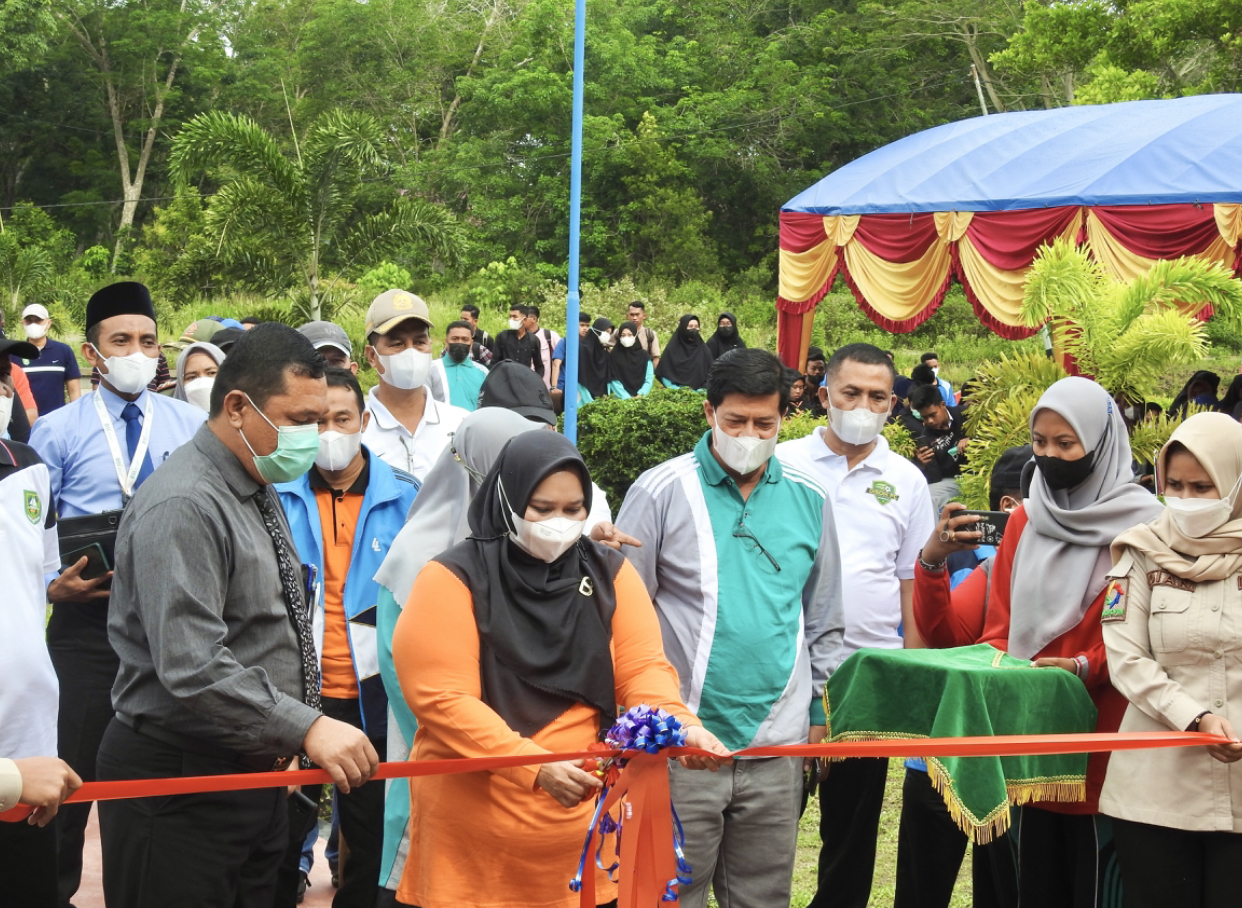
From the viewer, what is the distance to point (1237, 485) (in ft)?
11.8

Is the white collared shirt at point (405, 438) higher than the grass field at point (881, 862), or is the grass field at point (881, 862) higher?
the white collared shirt at point (405, 438)

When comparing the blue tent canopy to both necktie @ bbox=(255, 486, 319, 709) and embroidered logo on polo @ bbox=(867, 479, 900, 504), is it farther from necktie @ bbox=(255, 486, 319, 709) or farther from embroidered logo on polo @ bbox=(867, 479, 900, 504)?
necktie @ bbox=(255, 486, 319, 709)

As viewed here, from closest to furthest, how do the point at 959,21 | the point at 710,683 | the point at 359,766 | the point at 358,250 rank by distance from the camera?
the point at 359,766 → the point at 710,683 → the point at 358,250 → the point at 959,21

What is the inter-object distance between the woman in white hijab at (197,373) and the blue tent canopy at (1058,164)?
10.0 meters

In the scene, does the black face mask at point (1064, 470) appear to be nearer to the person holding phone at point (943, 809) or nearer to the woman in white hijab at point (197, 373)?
the person holding phone at point (943, 809)

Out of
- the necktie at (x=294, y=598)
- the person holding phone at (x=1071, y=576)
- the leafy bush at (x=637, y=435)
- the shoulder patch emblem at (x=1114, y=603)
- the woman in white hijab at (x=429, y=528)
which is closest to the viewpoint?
the necktie at (x=294, y=598)

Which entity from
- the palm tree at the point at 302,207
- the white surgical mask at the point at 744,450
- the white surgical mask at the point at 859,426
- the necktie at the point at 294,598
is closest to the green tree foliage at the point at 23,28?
the palm tree at the point at 302,207

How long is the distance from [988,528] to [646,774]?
1487 millimetres

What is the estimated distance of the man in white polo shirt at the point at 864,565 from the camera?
4.60 m

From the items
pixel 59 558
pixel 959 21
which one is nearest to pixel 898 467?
pixel 59 558

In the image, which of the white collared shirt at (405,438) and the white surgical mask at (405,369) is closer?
the white collared shirt at (405,438)

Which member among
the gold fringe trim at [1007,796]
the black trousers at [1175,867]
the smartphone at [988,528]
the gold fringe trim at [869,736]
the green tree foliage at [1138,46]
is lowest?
the black trousers at [1175,867]

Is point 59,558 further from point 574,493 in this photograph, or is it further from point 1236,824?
point 1236,824

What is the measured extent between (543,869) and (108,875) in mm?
1057
